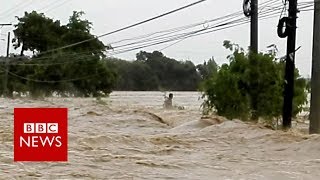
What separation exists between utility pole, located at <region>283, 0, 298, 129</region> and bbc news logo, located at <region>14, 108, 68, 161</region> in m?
Answer: 12.3

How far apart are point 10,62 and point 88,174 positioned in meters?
45.3

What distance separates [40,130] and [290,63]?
42.4 ft

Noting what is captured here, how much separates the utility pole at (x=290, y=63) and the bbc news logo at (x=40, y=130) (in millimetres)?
12304

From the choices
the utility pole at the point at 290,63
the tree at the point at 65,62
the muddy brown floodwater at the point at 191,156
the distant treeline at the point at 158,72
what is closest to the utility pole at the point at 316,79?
the utility pole at the point at 290,63

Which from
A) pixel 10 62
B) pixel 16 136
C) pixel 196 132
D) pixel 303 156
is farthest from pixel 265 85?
pixel 10 62

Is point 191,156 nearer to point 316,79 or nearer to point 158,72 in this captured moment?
point 316,79

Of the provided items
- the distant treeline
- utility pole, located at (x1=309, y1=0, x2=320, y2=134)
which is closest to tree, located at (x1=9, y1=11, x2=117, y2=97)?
the distant treeline

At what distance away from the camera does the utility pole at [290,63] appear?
1894cm

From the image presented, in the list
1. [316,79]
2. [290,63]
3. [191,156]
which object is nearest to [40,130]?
[191,156]

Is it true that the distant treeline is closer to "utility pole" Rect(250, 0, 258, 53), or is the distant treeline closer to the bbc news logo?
"utility pole" Rect(250, 0, 258, 53)

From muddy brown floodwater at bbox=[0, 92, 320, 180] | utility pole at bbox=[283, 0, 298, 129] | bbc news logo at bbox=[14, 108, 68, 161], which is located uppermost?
utility pole at bbox=[283, 0, 298, 129]

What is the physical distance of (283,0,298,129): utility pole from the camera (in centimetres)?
1894

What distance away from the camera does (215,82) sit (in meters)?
21.4

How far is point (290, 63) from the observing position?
63.3 ft
